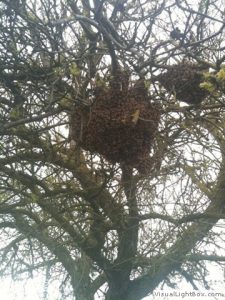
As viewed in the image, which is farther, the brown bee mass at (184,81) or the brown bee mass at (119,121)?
the brown bee mass at (184,81)

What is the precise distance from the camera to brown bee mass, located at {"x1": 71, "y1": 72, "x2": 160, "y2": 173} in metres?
2.98

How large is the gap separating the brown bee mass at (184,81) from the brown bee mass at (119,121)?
18 centimetres

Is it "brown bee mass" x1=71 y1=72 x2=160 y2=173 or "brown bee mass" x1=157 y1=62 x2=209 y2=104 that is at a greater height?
"brown bee mass" x1=157 y1=62 x2=209 y2=104

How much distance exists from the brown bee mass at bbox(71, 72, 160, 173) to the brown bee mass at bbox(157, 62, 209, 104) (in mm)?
183

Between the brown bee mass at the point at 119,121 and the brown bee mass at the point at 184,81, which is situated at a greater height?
the brown bee mass at the point at 184,81

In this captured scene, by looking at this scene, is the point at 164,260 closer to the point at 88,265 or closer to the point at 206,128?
the point at 88,265

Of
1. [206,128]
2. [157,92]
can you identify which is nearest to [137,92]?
[157,92]

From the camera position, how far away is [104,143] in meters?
3.11

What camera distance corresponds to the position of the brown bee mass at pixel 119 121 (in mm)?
2982

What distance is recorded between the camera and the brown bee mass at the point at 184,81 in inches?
122

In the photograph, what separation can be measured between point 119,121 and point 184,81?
1.80 feet

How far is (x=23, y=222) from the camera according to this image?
567 centimetres

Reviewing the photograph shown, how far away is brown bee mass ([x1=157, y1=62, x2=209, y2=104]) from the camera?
311 centimetres

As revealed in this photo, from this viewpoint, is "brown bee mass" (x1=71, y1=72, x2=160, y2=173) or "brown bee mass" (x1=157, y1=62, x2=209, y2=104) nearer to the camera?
"brown bee mass" (x1=71, y1=72, x2=160, y2=173)
